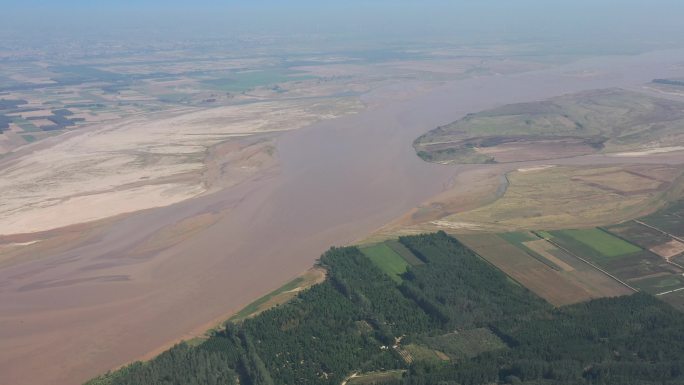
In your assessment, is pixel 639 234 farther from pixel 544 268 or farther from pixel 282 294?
pixel 282 294

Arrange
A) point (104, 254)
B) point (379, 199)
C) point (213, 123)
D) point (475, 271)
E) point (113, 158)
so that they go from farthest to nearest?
point (213, 123), point (113, 158), point (379, 199), point (104, 254), point (475, 271)

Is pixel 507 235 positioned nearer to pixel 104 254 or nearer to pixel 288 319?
pixel 288 319

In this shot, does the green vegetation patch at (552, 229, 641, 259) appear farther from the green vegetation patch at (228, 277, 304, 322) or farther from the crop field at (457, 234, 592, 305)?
the green vegetation patch at (228, 277, 304, 322)

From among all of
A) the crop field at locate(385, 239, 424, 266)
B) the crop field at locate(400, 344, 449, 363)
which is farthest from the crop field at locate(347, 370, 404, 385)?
the crop field at locate(385, 239, 424, 266)

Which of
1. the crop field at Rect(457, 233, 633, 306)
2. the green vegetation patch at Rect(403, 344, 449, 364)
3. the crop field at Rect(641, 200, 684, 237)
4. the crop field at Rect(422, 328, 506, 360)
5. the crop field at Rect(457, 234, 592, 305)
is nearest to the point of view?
the green vegetation patch at Rect(403, 344, 449, 364)

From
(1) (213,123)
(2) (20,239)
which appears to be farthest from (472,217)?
(1) (213,123)

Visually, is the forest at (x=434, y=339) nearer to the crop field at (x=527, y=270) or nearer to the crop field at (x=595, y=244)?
the crop field at (x=527, y=270)

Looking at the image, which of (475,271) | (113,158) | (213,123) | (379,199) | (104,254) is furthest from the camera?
(213,123)
